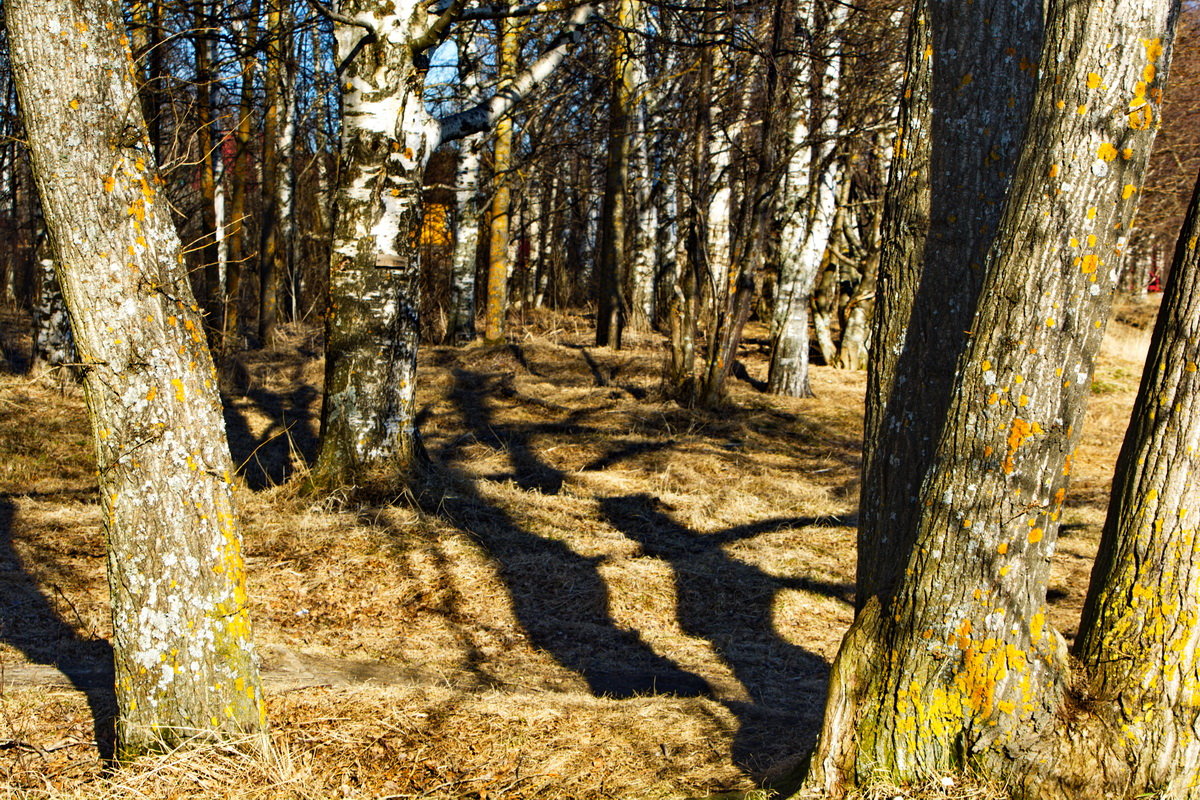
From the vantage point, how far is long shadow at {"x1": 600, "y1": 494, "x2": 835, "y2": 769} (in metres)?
4.39

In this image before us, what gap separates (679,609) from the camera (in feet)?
21.1

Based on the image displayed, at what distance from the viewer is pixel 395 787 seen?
3.55m

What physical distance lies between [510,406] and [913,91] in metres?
8.77

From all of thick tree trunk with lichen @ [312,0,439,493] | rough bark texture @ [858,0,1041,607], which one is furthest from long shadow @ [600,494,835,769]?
thick tree trunk with lichen @ [312,0,439,493]

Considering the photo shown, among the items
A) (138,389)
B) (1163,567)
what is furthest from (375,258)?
(1163,567)

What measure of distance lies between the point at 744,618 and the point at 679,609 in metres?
0.44

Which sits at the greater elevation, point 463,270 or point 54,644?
point 463,270

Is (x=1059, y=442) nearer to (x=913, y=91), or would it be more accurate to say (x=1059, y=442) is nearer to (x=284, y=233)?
(x=913, y=91)

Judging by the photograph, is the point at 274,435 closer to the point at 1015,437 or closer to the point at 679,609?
the point at 679,609

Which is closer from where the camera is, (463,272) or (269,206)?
(269,206)

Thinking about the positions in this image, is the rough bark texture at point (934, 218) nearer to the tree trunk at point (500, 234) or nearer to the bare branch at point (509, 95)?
the bare branch at point (509, 95)

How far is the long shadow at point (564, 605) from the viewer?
5.37 meters

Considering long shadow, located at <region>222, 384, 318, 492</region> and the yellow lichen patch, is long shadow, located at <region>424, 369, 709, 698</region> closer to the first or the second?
long shadow, located at <region>222, 384, 318, 492</region>

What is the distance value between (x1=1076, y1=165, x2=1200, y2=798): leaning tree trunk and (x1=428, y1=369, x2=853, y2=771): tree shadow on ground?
1.42m
